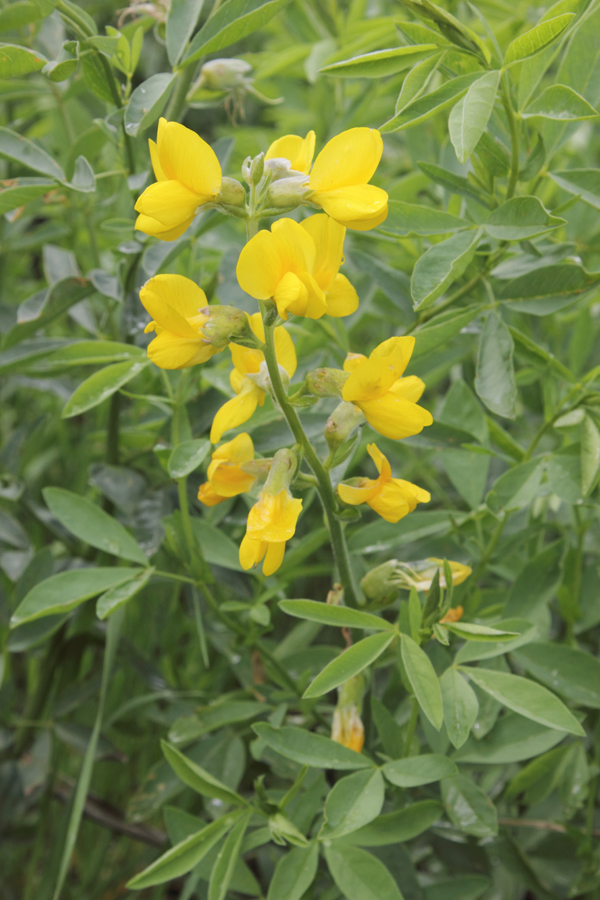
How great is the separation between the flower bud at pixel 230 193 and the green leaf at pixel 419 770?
435 mm

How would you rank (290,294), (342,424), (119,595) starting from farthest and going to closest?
(119,595)
(342,424)
(290,294)

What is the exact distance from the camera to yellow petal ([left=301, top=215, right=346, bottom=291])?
52 cm

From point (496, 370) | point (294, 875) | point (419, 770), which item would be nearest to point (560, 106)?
point (496, 370)

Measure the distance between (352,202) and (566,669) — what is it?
0.46 meters

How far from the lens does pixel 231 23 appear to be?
627mm

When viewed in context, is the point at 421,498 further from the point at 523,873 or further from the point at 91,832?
the point at 91,832

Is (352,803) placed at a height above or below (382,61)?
below

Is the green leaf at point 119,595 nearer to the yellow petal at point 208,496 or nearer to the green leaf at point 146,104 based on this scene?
the yellow petal at point 208,496

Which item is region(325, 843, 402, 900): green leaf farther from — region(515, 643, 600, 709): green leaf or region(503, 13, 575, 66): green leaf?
region(503, 13, 575, 66): green leaf

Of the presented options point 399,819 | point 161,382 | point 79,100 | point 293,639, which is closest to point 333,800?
point 399,819

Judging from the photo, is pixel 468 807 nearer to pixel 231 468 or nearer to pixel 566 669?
pixel 566 669

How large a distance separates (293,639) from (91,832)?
1.54 feet

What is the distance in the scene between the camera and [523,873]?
0.76m

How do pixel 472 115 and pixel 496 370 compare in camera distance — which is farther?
pixel 496 370
